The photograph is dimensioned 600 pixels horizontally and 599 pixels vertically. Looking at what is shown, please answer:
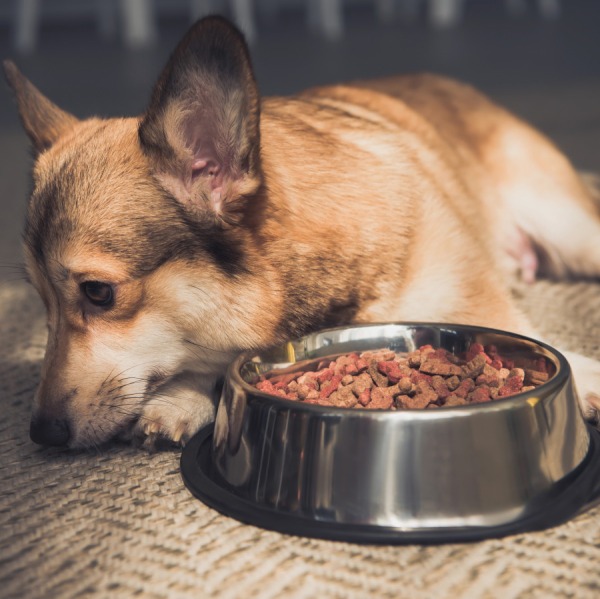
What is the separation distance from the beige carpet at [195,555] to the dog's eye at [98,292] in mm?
310

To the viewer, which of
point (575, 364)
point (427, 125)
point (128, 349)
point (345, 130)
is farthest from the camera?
point (427, 125)

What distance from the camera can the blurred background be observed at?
17.9 feet

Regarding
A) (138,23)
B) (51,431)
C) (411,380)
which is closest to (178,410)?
(51,431)

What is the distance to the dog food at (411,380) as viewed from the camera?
1.53 meters

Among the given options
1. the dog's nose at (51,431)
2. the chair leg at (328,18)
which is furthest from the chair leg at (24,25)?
the dog's nose at (51,431)

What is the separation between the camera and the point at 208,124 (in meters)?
1.63

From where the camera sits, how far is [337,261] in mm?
1758

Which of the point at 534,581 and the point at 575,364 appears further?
the point at 575,364

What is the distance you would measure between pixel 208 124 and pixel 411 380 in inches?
23.3

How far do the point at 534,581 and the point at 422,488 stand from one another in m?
0.20

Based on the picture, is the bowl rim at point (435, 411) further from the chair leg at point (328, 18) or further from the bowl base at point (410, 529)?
the chair leg at point (328, 18)

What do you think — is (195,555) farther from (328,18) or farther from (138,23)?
(328,18)

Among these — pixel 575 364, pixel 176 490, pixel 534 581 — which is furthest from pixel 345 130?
Result: pixel 534 581

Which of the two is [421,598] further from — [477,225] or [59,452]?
[477,225]
